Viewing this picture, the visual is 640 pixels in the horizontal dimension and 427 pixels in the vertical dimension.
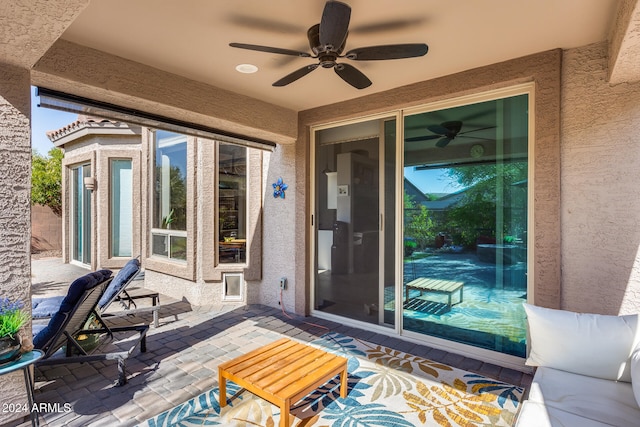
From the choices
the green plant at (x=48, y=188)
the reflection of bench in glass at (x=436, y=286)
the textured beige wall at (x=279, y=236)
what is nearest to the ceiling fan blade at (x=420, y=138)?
the reflection of bench in glass at (x=436, y=286)

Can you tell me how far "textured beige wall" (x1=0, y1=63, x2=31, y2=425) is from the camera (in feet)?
8.82

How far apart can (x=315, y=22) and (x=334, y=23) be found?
664mm

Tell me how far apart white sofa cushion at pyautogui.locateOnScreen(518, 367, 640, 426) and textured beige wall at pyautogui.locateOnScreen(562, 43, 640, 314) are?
1131 millimetres

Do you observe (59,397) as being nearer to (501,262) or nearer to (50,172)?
(501,262)

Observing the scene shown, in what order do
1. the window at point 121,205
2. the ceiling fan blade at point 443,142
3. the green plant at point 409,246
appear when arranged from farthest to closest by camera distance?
the window at point 121,205
the green plant at point 409,246
the ceiling fan blade at point 443,142

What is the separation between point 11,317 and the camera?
2492 millimetres

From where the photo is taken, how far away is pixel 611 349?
232cm

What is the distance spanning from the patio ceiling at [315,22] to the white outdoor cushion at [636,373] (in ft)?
8.42

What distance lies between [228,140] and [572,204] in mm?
4397

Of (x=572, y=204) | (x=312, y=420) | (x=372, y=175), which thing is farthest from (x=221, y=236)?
(x=572, y=204)

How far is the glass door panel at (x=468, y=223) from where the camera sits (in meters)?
3.70

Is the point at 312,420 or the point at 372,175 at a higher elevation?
the point at 372,175

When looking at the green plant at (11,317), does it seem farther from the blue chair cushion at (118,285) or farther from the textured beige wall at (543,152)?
the textured beige wall at (543,152)

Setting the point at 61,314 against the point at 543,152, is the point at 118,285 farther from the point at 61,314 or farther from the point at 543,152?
the point at 543,152
